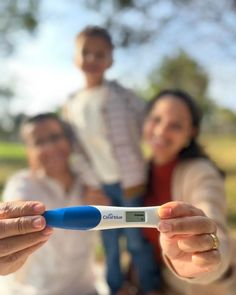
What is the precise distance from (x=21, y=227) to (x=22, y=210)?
2 cm

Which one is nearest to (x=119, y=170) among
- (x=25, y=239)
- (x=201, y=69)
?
(x=25, y=239)

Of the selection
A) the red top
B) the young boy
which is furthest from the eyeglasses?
the red top

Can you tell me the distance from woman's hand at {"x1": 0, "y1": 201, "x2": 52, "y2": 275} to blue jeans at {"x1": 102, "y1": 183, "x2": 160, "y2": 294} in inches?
22.5

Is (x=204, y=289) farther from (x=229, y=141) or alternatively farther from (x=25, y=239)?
(x=229, y=141)

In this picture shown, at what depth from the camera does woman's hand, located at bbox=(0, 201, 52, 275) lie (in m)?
0.48

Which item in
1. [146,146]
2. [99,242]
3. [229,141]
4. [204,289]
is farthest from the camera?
[229,141]

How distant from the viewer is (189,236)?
528 mm

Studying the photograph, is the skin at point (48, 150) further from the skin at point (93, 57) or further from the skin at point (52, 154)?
the skin at point (93, 57)

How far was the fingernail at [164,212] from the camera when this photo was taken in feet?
1.67

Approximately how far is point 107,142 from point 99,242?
0.27m

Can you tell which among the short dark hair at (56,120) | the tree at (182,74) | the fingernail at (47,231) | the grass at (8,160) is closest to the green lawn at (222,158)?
the grass at (8,160)

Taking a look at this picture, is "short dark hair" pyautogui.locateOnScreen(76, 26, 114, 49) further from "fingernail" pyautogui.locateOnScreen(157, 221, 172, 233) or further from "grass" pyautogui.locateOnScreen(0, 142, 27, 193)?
"grass" pyautogui.locateOnScreen(0, 142, 27, 193)

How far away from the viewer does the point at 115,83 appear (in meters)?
1.15

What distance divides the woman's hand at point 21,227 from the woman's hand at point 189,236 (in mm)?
131
